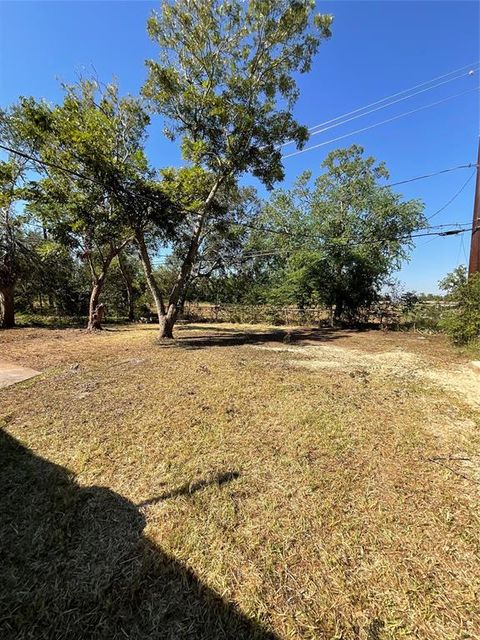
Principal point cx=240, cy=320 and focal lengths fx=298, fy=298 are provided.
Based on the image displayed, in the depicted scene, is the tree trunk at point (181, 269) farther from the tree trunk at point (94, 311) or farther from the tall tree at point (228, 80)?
the tree trunk at point (94, 311)

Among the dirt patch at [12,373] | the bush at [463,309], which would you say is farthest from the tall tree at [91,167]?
the bush at [463,309]

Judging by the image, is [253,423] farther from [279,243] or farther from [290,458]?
[279,243]

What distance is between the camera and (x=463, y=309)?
8.67 metres

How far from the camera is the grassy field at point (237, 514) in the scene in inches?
55.1

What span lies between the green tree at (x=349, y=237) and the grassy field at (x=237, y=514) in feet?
36.1

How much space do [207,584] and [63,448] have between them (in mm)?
1896

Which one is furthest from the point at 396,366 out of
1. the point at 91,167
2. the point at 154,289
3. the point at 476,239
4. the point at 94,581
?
the point at 91,167

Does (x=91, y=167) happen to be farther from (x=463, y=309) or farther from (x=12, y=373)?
(x=463, y=309)

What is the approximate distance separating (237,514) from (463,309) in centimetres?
946

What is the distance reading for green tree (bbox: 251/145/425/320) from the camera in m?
14.4

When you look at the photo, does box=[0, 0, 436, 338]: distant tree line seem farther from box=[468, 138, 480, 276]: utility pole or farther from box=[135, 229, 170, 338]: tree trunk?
box=[468, 138, 480, 276]: utility pole

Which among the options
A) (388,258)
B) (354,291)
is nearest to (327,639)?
(354,291)

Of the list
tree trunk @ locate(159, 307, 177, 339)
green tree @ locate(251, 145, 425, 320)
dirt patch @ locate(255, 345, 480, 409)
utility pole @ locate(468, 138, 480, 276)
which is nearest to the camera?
dirt patch @ locate(255, 345, 480, 409)

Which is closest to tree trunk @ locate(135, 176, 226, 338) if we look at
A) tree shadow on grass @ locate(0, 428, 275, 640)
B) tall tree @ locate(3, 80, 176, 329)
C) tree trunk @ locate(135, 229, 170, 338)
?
tree trunk @ locate(135, 229, 170, 338)
